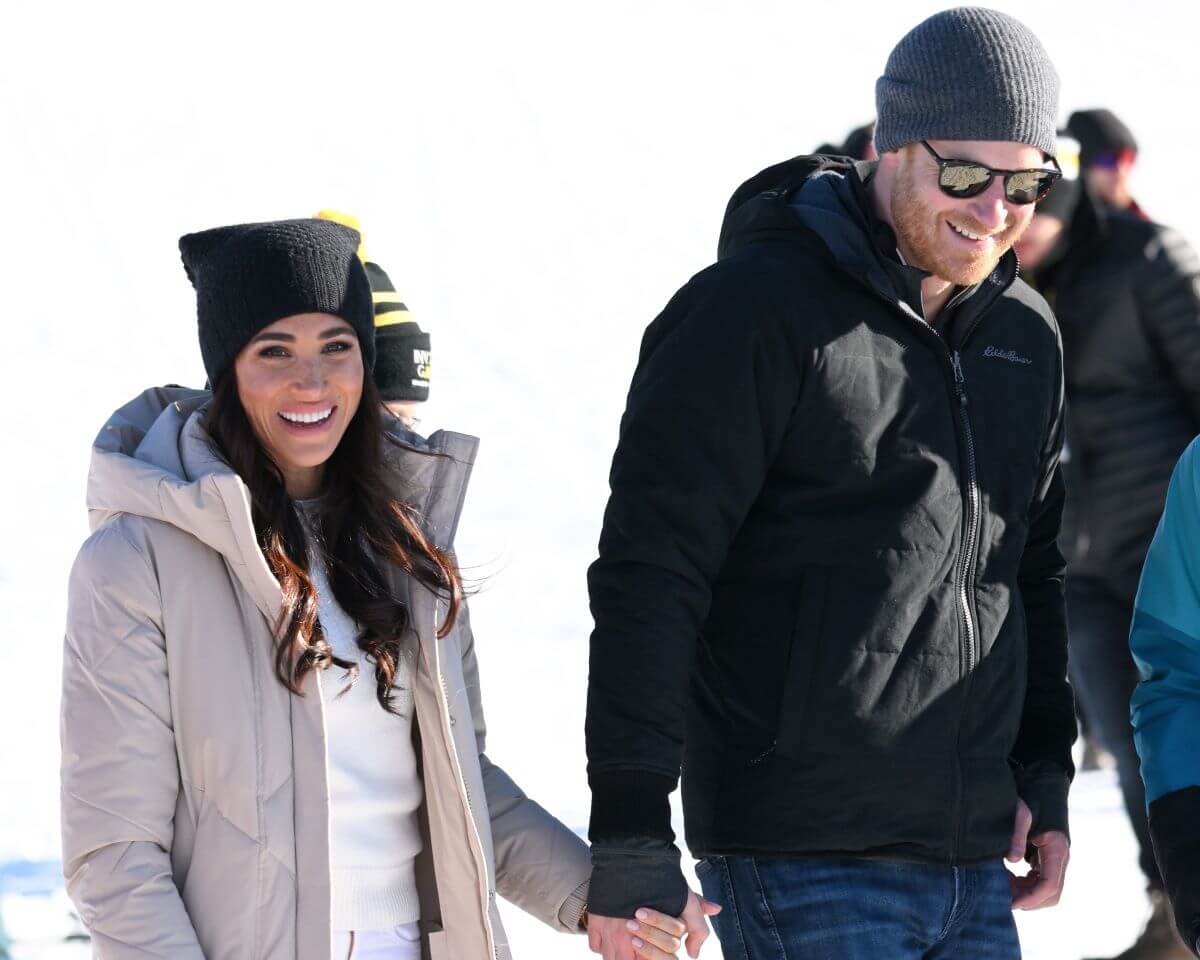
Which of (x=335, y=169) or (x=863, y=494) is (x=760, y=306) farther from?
(x=335, y=169)

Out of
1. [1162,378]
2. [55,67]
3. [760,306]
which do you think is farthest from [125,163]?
[760,306]

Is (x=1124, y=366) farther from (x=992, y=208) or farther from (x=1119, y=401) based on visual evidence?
(x=992, y=208)

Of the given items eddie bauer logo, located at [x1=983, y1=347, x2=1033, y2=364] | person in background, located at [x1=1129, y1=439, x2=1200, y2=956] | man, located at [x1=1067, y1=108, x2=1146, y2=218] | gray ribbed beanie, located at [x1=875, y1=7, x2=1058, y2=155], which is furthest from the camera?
man, located at [x1=1067, y1=108, x2=1146, y2=218]

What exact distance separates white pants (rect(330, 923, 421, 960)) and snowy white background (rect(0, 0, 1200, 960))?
5.44m

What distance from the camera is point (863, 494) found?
236 centimetres

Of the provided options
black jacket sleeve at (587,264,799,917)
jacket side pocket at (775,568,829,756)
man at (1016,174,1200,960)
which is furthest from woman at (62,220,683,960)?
man at (1016,174,1200,960)

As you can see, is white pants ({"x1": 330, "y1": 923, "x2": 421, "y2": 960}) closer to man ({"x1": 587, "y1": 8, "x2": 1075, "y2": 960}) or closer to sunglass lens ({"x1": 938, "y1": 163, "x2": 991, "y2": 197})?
man ({"x1": 587, "y1": 8, "x2": 1075, "y2": 960})

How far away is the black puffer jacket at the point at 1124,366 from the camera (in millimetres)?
4156

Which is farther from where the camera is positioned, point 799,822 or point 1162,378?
point 1162,378

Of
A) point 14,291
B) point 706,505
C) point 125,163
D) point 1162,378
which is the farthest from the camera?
point 125,163

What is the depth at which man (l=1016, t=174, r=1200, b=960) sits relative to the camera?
4.15 meters

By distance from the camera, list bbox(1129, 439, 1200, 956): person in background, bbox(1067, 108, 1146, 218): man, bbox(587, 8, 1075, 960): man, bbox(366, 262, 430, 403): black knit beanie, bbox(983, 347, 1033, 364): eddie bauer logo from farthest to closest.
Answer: bbox(1067, 108, 1146, 218): man → bbox(366, 262, 430, 403): black knit beanie → bbox(983, 347, 1033, 364): eddie bauer logo → bbox(587, 8, 1075, 960): man → bbox(1129, 439, 1200, 956): person in background

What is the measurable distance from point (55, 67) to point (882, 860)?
10.6 m

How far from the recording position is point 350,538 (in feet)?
7.94
